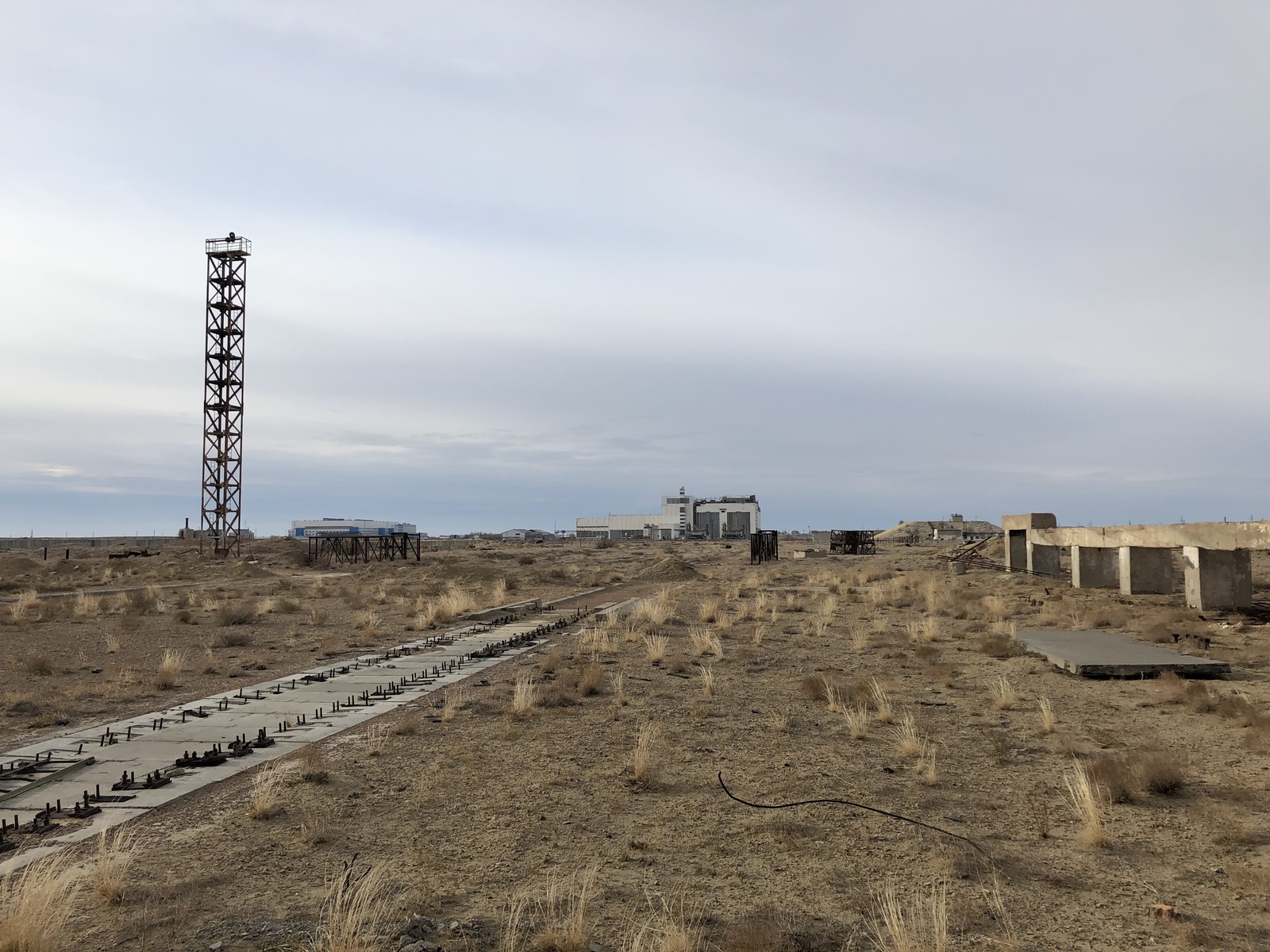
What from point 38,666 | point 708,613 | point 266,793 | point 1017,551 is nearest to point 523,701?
point 266,793

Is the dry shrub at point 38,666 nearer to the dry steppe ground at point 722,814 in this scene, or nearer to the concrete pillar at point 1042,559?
the dry steppe ground at point 722,814

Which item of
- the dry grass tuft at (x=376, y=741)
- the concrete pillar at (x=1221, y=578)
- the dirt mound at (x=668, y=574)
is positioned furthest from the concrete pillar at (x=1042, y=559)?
the dry grass tuft at (x=376, y=741)

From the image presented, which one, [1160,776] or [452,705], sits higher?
[1160,776]

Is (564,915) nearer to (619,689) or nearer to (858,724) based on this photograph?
(858,724)

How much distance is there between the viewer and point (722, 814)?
6969 millimetres

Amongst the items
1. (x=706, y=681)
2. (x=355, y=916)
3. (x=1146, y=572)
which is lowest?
(x=706, y=681)

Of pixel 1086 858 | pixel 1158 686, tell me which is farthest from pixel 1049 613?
pixel 1086 858

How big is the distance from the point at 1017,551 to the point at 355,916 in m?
35.2

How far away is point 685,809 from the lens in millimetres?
7086

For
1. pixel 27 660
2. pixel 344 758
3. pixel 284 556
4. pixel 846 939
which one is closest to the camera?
pixel 846 939

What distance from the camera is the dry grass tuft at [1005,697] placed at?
1080 centimetres

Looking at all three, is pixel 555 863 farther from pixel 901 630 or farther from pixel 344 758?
pixel 901 630

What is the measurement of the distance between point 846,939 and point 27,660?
51.6ft

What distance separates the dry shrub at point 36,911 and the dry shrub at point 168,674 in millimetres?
8636
